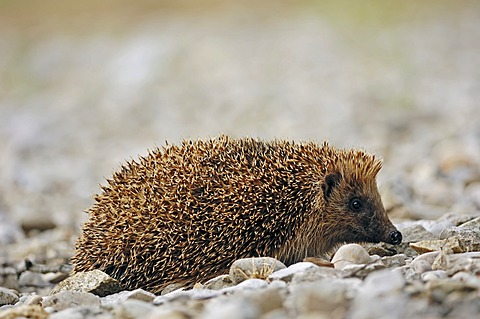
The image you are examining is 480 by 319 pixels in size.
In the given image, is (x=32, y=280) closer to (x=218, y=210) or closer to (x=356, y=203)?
(x=218, y=210)

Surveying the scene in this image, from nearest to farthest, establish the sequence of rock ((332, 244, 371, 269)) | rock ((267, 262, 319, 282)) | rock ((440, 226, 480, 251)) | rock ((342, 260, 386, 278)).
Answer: rock ((342, 260, 386, 278))
rock ((267, 262, 319, 282))
rock ((332, 244, 371, 269))
rock ((440, 226, 480, 251))

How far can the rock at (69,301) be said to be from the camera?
200 inches

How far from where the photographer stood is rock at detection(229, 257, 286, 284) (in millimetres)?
5383

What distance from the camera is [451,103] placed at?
17438mm

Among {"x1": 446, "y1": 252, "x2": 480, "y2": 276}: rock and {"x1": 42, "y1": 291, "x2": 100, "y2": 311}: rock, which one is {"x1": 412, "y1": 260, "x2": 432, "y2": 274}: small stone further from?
{"x1": 42, "y1": 291, "x2": 100, "y2": 311}: rock

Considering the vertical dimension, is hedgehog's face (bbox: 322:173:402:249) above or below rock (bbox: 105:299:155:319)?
A: above

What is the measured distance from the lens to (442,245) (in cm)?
570

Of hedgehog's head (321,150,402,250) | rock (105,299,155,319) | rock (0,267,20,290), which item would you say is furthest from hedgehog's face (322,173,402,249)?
rock (0,267,20,290)

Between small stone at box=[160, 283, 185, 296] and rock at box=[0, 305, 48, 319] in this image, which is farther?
small stone at box=[160, 283, 185, 296]

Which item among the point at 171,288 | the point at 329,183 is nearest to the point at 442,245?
the point at 329,183

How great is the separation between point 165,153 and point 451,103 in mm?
12388

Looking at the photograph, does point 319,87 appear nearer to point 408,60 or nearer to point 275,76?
point 275,76

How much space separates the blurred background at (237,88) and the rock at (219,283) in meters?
3.62

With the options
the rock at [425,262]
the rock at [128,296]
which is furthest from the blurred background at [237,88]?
the rock at [128,296]
